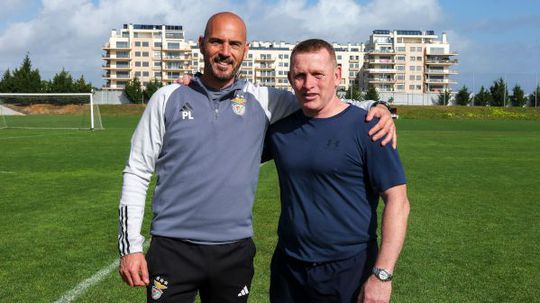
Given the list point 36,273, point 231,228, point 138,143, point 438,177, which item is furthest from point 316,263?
point 438,177

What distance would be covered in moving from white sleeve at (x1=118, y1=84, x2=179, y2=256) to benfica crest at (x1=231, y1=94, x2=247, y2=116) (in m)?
0.34

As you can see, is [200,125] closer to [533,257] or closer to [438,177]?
[533,257]

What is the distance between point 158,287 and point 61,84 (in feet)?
271

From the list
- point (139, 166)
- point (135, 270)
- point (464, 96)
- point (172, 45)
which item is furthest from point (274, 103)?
point (172, 45)

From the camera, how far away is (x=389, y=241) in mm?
2920

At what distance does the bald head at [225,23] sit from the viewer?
318cm

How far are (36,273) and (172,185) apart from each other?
3627 millimetres

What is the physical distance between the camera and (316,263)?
3.04 meters

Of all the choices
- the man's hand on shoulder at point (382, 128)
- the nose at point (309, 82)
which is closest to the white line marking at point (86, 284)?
the nose at point (309, 82)

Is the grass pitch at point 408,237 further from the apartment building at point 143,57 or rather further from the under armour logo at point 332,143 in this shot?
the apartment building at point 143,57

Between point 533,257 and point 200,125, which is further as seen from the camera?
point 533,257

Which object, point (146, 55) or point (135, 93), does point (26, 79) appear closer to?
point (135, 93)

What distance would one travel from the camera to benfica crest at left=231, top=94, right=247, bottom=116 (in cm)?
322

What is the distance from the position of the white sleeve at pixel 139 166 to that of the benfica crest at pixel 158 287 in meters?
0.19
